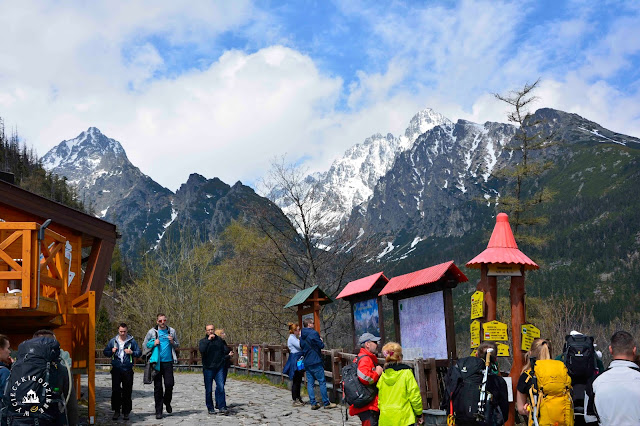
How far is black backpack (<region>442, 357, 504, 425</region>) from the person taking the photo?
7.80 metres

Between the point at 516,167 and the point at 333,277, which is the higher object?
the point at 516,167

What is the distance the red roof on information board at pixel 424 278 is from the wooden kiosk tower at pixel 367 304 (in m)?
0.66

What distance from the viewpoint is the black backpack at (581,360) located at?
8344mm

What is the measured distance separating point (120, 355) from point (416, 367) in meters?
5.52

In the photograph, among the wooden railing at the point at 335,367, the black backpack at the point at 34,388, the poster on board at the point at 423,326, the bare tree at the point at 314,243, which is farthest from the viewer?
the bare tree at the point at 314,243

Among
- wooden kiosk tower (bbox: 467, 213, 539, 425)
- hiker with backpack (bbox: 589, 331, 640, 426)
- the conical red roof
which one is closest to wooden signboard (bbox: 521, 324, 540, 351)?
wooden kiosk tower (bbox: 467, 213, 539, 425)

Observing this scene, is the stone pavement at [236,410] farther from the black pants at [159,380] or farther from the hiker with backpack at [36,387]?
the hiker with backpack at [36,387]

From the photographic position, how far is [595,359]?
27.9ft

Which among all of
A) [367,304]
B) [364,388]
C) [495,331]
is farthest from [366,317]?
[364,388]

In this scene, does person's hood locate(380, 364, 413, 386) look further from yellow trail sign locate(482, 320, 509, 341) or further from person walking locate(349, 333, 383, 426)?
yellow trail sign locate(482, 320, 509, 341)

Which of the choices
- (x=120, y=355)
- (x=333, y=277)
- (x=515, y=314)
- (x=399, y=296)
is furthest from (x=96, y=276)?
(x=333, y=277)

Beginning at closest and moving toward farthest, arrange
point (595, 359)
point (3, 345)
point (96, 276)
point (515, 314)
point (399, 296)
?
1. point (3, 345)
2. point (595, 359)
3. point (515, 314)
4. point (399, 296)
5. point (96, 276)

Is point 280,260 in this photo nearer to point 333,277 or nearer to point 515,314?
point 333,277

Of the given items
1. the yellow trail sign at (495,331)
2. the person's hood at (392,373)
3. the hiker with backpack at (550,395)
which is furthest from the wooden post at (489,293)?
the person's hood at (392,373)
